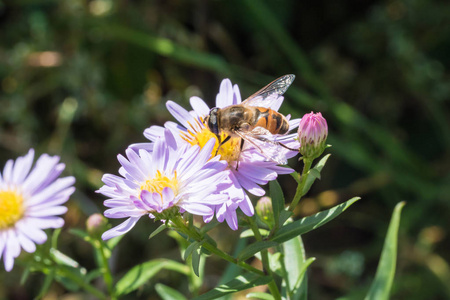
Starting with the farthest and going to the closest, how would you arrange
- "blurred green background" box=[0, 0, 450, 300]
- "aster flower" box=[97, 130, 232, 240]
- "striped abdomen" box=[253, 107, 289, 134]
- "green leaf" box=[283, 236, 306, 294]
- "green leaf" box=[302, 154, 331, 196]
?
"blurred green background" box=[0, 0, 450, 300] → "green leaf" box=[283, 236, 306, 294] → "striped abdomen" box=[253, 107, 289, 134] → "green leaf" box=[302, 154, 331, 196] → "aster flower" box=[97, 130, 232, 240]

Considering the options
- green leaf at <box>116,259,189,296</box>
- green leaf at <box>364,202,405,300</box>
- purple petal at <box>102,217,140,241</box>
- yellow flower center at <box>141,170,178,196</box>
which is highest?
yellow flower center at <box>141,170,178,196</box>

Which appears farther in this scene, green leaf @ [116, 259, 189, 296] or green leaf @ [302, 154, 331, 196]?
green leaf @ [116, 259, 189, 296]

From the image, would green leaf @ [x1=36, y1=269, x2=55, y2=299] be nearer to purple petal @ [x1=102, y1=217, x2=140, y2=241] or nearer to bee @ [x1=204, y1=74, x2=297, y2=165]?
purple petal @ [x1=102, y1=217, x2=140, y2=241]

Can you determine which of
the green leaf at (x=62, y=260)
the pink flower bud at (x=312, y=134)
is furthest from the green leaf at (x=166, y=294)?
the pink flower bud at (x=312, y=134)

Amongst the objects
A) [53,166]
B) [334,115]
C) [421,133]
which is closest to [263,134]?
[53,166]

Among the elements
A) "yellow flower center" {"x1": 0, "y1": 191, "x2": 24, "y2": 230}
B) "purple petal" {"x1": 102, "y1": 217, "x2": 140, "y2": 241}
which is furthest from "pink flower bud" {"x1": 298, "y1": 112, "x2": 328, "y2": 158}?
"yellow flower center" {"x1": 0, "y1": 191, "x2": 24, "y2": 230}

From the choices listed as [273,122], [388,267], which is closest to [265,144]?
[273,122]

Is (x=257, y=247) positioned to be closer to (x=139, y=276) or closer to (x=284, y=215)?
(x=284, y=215)
